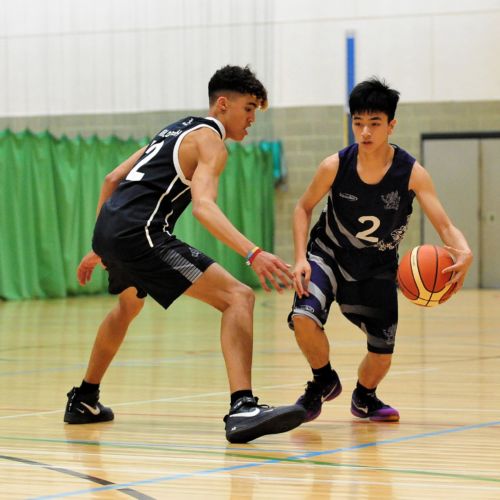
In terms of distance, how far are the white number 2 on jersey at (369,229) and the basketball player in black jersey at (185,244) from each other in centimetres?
59

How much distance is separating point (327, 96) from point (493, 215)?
3324 mm

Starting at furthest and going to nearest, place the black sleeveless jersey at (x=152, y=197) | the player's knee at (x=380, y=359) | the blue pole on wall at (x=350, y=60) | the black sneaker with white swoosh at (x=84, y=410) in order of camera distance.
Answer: the blue pole on wall at (x=350, y=60), the player's knee at (x=380, y=359), the black sneaker with white swoosh at (x=84, y=410), the black sleeveless jersey at (x=152, y=197)

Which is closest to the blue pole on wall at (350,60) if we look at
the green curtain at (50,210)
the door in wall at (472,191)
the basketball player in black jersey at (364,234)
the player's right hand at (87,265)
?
the door in wall at (472,191)

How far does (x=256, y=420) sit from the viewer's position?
454 centimetres

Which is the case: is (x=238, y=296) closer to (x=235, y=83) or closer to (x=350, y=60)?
(x=235, y=83)

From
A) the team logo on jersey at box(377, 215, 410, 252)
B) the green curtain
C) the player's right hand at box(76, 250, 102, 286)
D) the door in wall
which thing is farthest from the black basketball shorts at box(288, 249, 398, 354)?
the door in wall

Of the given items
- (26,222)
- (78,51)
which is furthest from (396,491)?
(78,51)

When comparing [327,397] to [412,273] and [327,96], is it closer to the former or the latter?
[412,273]

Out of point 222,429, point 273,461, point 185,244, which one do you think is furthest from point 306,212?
point 273,461

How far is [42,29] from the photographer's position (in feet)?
56.7

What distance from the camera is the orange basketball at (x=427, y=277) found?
5.17 metres

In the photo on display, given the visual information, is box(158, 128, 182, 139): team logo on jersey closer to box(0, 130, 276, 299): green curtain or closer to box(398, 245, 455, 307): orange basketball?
box(398, 245, 455, 307): orange basketball

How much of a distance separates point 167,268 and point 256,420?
30.2 inches

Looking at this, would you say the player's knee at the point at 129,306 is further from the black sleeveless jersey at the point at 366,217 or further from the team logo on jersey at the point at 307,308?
the black sleeveless jersey at the point at 366,217
